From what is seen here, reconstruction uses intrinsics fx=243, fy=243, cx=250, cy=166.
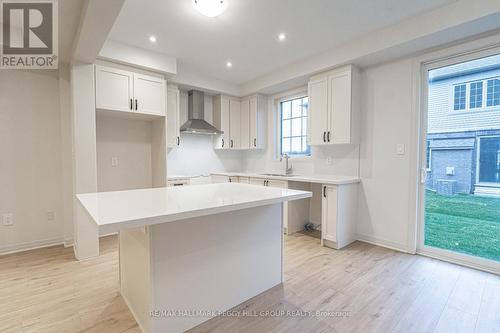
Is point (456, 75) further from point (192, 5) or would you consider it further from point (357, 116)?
point (192, 5)

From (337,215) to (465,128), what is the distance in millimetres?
1698

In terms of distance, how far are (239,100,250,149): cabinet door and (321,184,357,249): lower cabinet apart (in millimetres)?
2154

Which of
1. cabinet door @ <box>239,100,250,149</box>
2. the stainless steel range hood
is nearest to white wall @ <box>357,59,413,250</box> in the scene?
cabinet door @ <box>239,100,250,149</box>

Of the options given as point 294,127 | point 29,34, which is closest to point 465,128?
point 294,127

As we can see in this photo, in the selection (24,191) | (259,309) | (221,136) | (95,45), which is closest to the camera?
(259,309)

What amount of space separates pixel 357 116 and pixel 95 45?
3.27m

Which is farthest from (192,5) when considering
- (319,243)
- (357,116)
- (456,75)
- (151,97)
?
(319,243)

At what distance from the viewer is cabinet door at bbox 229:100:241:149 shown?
4902 millimetres

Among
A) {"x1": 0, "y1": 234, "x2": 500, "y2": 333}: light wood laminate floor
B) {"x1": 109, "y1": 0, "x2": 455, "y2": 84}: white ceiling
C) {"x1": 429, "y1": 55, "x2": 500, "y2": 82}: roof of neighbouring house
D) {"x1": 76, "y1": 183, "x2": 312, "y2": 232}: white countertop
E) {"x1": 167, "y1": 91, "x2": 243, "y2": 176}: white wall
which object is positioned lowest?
{"x1": 0, "y1": 234, "x2": 500, "y2": 333}: light wood laminate floor

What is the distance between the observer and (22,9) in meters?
2.33

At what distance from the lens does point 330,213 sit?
10.5 ft

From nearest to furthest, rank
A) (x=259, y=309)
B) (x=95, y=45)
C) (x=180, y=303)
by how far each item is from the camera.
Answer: (x=180, y=303) → (x=259, y=309) → (x=95, y=45)

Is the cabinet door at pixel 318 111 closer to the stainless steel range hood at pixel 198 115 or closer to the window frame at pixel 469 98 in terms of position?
the window frame at pixel 469 98

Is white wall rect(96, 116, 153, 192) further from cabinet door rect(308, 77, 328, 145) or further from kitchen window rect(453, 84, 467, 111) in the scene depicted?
kitchen window rect(453, 84, 467, 111)
